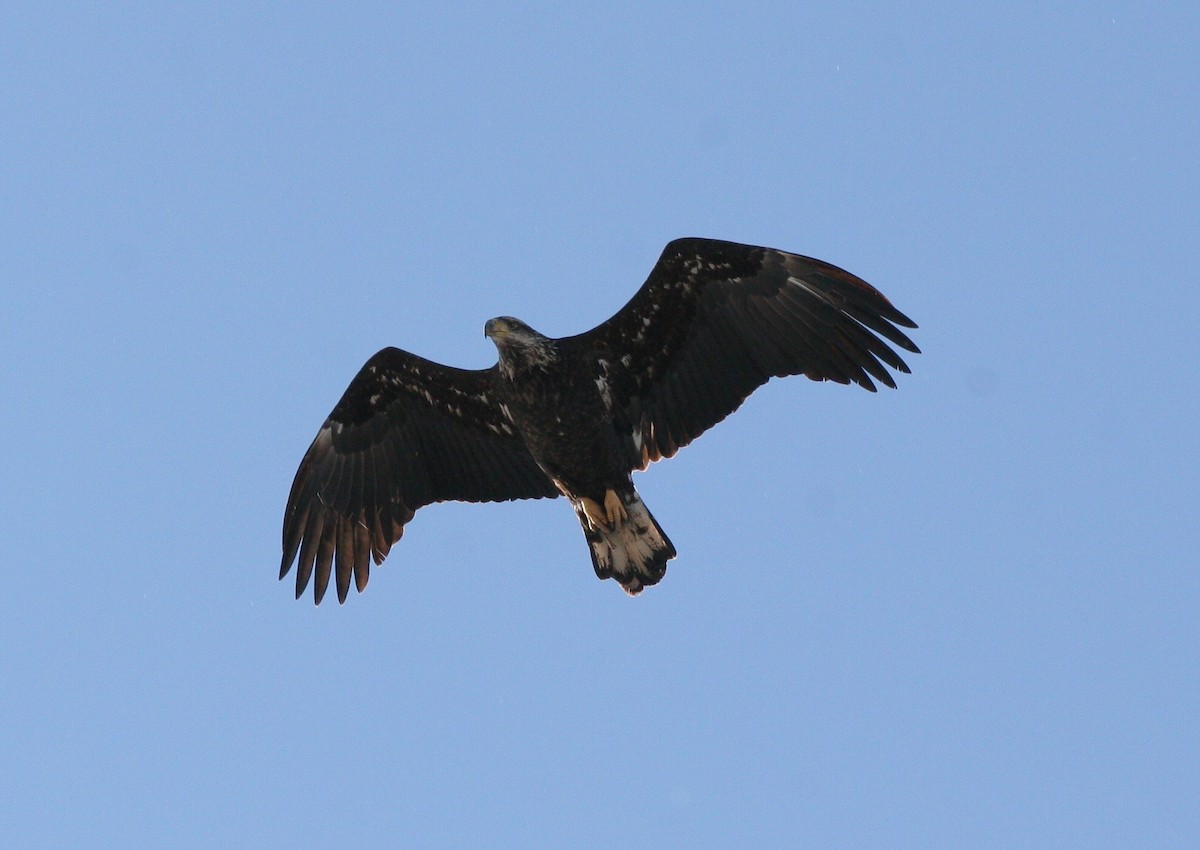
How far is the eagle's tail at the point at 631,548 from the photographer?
1505 cm

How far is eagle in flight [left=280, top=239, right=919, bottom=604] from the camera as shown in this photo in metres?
14.5

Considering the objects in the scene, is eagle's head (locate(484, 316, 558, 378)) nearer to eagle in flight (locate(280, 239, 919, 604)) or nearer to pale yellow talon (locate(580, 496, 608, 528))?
eagle in flight (locate(280, 239, 919, 604))

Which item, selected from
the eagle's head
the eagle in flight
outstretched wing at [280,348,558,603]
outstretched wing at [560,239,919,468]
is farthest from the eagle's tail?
the eagle's head

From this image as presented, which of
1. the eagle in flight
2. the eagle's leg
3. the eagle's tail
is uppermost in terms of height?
the eagle in flight

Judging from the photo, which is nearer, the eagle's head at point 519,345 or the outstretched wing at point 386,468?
the eagle's head at point 519,345

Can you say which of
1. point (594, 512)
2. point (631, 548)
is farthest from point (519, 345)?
point (631, 548)

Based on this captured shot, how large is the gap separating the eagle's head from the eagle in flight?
0.01 meters

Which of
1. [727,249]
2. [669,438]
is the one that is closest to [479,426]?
[669,438]

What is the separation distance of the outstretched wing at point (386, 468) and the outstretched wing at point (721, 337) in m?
1.35

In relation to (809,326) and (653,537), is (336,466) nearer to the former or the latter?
(653,537)

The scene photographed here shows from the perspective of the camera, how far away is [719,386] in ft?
48.6

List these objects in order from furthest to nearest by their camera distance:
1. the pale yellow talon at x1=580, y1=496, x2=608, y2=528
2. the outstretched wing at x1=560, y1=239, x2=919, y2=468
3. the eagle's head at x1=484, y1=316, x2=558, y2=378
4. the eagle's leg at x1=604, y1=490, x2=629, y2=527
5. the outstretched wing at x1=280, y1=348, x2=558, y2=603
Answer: the outstretched wing at x1=280, y1=348, x2=558, y2=603 → the pale yellow talon at x1=580, y1=496, x2=608, y2=528 → the eagle's leg at x1=604, y1=490, x2=629, y2=527 → the eagle's head at x1=484, y1=316, x2=558, y2=378 → the outstretched wing at x1=560, y1=239, x2=919, y2=468

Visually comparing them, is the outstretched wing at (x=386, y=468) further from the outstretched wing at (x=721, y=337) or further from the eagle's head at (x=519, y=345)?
the outstretched wing at (x=721, y=337)

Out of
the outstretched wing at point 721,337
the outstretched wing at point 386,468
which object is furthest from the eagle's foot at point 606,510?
the outstretched wing at point 386,468
